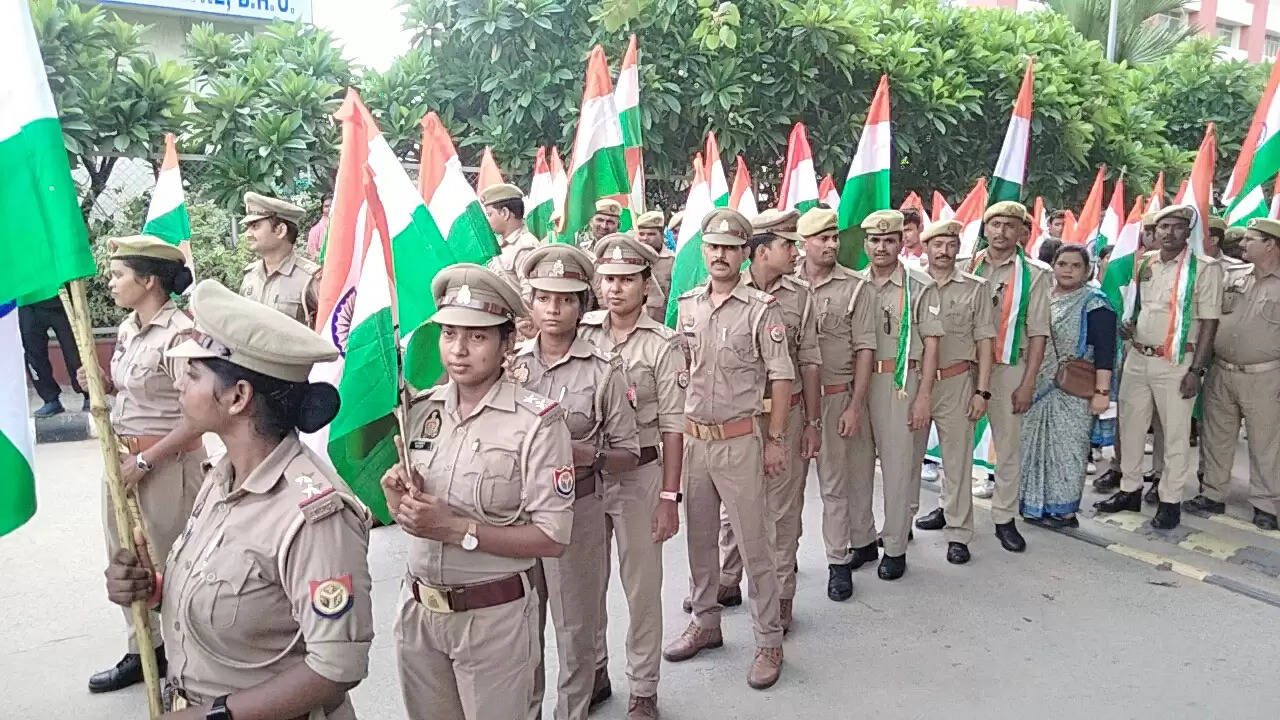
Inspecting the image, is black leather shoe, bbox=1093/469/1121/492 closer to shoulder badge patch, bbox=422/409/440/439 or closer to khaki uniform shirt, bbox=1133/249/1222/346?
khaki uniform shirt, bbox=1133/249/1222/346

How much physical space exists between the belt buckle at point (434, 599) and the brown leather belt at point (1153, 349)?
5.09 m

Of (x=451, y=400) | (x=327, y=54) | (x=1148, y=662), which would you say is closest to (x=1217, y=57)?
(x=327, y=54)

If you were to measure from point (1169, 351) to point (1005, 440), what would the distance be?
1204 millimetres

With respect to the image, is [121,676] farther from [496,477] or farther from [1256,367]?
[1256,367]

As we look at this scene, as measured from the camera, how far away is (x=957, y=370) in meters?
5.36

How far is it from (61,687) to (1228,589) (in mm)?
5633

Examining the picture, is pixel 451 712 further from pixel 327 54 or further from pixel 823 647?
pixel 327 54

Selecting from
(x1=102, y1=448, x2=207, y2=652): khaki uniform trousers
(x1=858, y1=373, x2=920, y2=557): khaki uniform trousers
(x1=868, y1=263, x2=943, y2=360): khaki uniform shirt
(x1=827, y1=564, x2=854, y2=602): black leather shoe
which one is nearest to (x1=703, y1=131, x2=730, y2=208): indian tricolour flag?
(x1=868, y1=263, x2=943, y2=360): khaki uniform shirt

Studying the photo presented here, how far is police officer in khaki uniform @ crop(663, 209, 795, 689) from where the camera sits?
12.6 ft

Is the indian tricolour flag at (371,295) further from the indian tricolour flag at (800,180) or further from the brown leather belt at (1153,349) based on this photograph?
the brown leather belt at (1153,349)

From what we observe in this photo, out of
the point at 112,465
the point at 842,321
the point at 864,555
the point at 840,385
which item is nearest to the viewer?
the point at 112,465

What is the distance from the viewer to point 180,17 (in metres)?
14.7

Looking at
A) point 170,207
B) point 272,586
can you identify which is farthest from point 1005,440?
point 170,207

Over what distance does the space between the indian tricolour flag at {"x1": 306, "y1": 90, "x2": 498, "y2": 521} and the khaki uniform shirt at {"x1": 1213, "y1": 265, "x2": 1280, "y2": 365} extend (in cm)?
523
